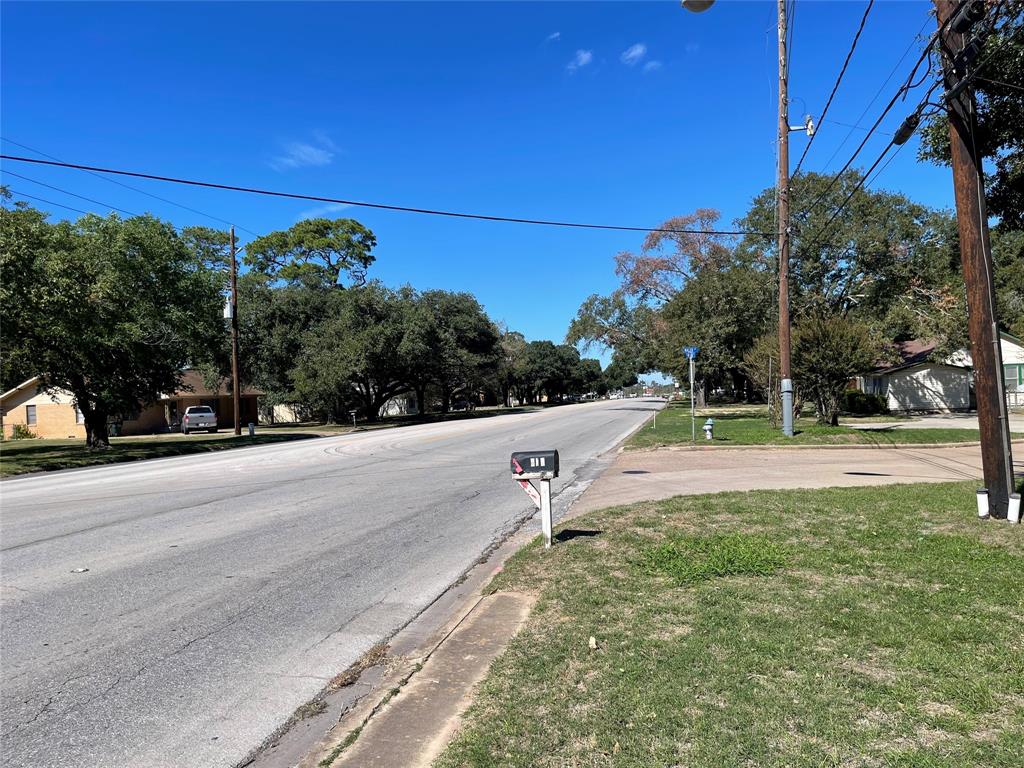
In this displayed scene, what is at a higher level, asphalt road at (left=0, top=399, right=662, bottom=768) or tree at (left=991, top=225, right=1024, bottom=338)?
tree at (left=991, top=225, right=1024, bottom=338)

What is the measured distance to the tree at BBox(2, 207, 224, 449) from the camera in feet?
67.1

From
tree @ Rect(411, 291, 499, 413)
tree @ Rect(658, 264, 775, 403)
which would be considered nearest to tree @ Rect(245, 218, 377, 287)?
tree @ Rect(411, 291, 499, 413)

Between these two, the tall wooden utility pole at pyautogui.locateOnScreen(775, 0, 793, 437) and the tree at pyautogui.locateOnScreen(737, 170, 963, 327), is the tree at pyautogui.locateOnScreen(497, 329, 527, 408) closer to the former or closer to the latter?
the tree at pyautogui.locateOnScreen(737, 170, 963, 327)

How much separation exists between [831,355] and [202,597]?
19.7 meters

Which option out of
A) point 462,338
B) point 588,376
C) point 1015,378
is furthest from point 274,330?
point 588,376

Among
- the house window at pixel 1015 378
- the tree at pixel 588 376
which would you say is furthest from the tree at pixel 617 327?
the tree at pixel 588 376

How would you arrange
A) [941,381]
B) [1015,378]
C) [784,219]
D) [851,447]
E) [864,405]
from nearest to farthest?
1. [851,447]
2. [784,219]
3. [864,405]
4. [941,381]
5. [1015,378]

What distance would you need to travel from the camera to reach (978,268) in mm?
7523

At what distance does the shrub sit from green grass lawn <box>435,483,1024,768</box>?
29733 millimetres

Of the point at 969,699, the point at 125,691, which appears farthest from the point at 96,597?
the point at 969,699

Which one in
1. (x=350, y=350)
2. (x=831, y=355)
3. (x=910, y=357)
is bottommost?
(x=831, y=355)

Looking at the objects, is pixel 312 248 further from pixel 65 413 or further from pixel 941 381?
pixel 941 381

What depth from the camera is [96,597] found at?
5879 mm

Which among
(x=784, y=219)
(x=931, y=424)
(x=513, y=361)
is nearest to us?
(x=784, y=219)
